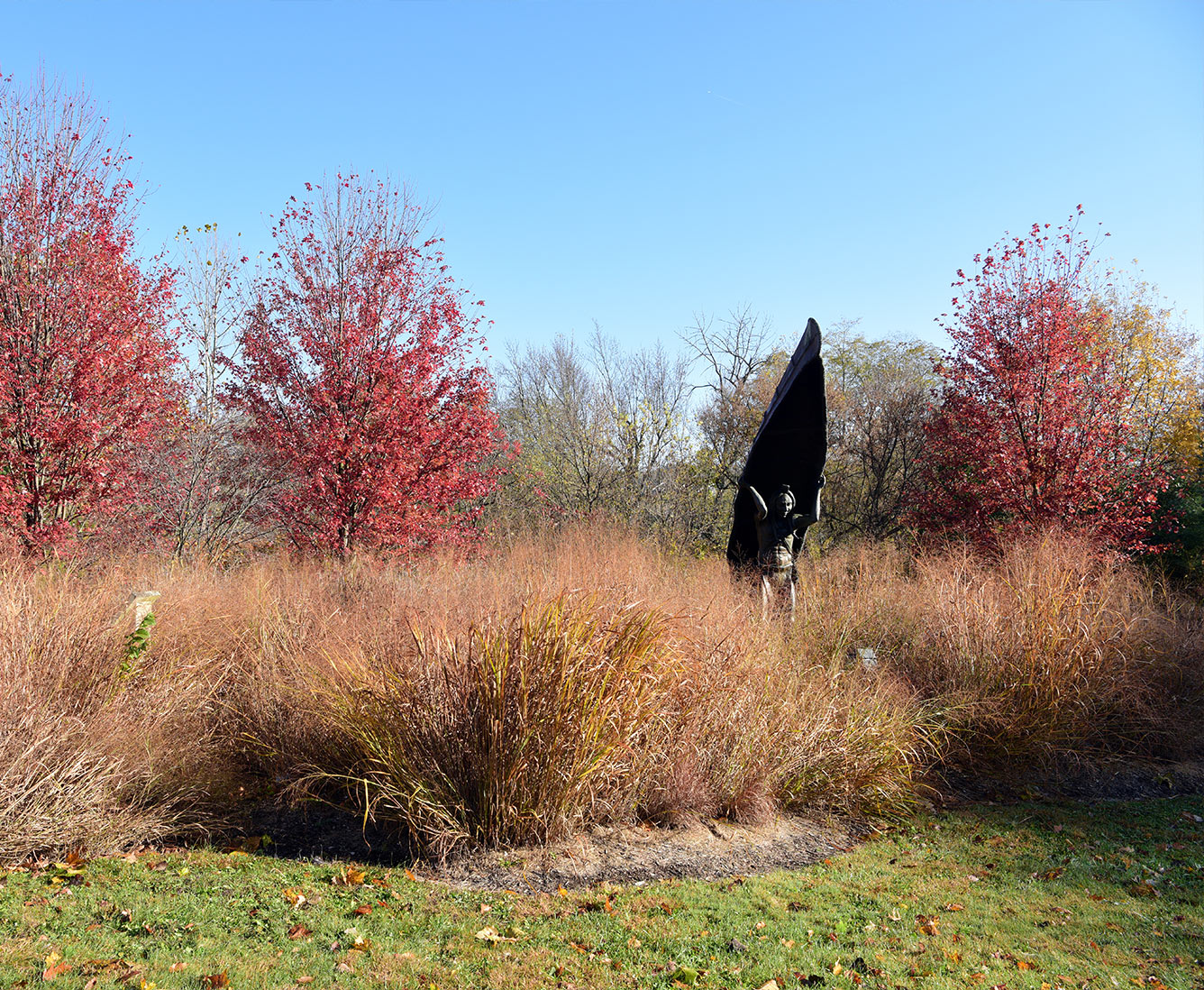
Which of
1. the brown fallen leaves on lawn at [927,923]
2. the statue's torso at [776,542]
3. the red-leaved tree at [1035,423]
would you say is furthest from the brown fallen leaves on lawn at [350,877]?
the red-leaved tree at [1035,423]

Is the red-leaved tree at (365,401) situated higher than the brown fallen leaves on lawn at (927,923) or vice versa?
the red-leaved tree at (365,401)

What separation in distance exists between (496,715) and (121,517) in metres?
10.1

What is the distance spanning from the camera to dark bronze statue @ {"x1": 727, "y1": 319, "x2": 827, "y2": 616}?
9.22 metres

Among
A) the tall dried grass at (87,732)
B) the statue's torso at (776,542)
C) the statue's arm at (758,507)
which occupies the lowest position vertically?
the tall dried grass at (87,732)

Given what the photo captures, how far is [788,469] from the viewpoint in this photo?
974cm

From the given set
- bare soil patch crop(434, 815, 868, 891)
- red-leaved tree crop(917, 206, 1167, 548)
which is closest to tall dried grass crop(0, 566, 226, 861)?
bare soil patch crop(434, 815, 868, 891)

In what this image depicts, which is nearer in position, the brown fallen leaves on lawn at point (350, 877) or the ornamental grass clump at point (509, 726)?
the brown fallen leaves on lawn at point (350, 877)

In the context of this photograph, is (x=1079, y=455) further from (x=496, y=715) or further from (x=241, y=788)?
(x=241, y=788)

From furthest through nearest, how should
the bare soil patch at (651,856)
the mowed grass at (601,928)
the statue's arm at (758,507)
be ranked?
1. the statue's arm at (758,507)
2. the bare soil patch at (651,856)
3. the mowed grass at (601,928)

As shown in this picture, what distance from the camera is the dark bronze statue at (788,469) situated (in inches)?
363

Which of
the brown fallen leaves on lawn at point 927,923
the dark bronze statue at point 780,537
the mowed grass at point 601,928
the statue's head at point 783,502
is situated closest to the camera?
the mowed grass at point 601,928

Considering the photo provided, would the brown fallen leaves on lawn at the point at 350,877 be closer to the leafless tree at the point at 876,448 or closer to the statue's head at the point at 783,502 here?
the statue's head at the point at 783,502

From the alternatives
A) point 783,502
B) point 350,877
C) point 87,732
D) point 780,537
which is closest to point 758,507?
point 783,502

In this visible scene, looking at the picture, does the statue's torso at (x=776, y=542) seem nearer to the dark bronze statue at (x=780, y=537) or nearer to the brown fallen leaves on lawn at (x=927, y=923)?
the dark bronze statue at (x=780, y=537)
